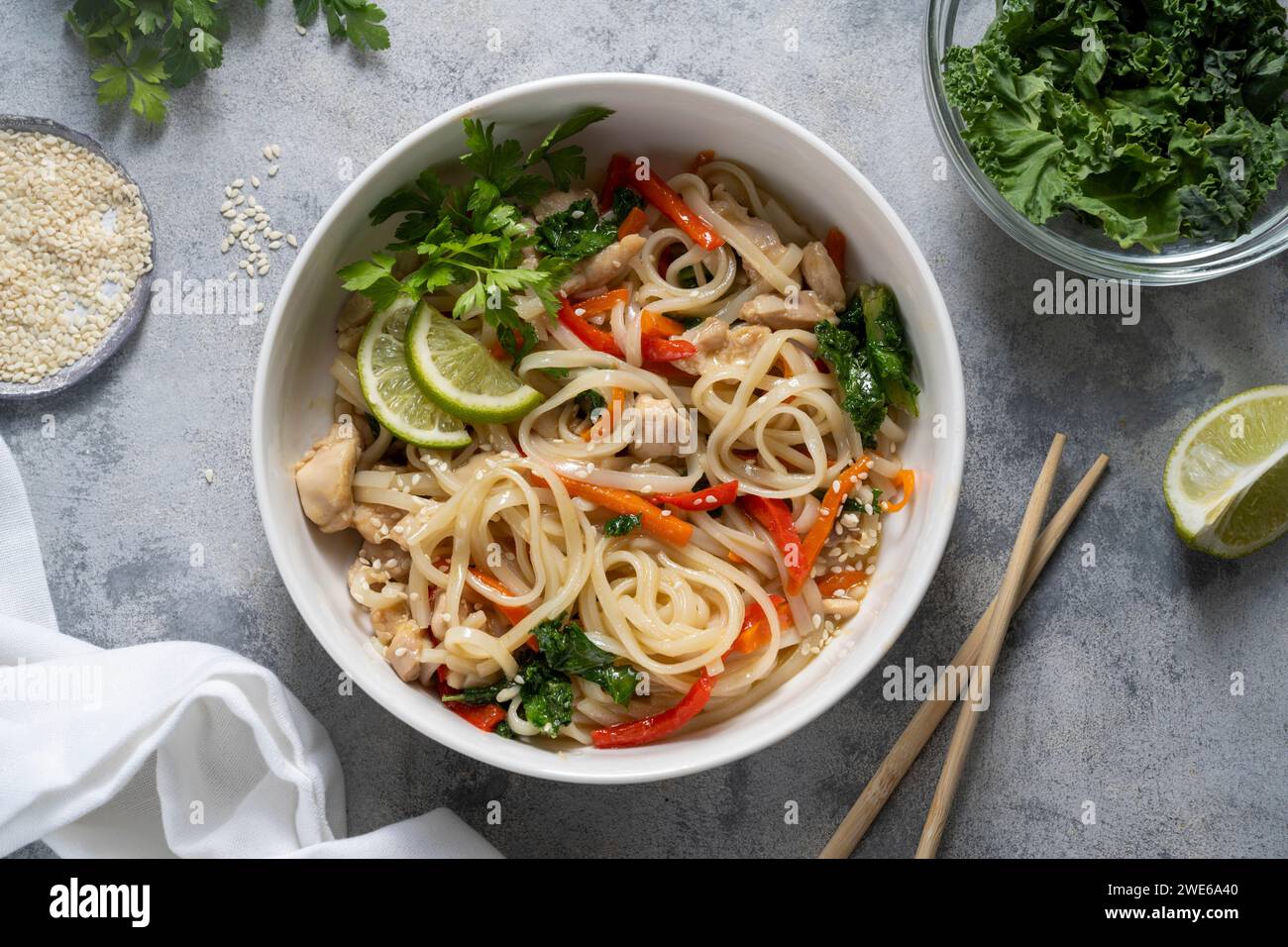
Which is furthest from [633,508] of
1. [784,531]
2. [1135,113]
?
[1135,113]

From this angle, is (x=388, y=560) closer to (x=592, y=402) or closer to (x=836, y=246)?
(x=592, y=402)

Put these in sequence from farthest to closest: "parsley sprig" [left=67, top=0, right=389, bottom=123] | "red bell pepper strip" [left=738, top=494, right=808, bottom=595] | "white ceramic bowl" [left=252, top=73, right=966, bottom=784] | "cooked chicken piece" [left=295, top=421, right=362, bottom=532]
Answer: "parsley sprig" [left=67, top=0, right=389, bottom=123]
"red bell pepper strip" [left=738, top=494, right=808, bottom=595]
"cooked chicken piece" [left=295, top=421, right=362, bottom=532]
"white ceramic bowl" [left=252, top=73, right=966, bottom=784]

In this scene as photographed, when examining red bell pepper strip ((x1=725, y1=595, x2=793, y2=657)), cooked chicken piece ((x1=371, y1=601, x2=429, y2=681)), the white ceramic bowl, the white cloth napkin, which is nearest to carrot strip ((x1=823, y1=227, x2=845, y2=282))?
the white ceramic bowl

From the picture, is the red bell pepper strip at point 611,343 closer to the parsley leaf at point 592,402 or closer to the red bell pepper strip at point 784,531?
the parsley leaf at point 592,402

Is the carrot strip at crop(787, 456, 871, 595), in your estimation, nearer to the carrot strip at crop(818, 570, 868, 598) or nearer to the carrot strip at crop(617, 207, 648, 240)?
the carrot strip at crop(818, 570, 868, 598)
